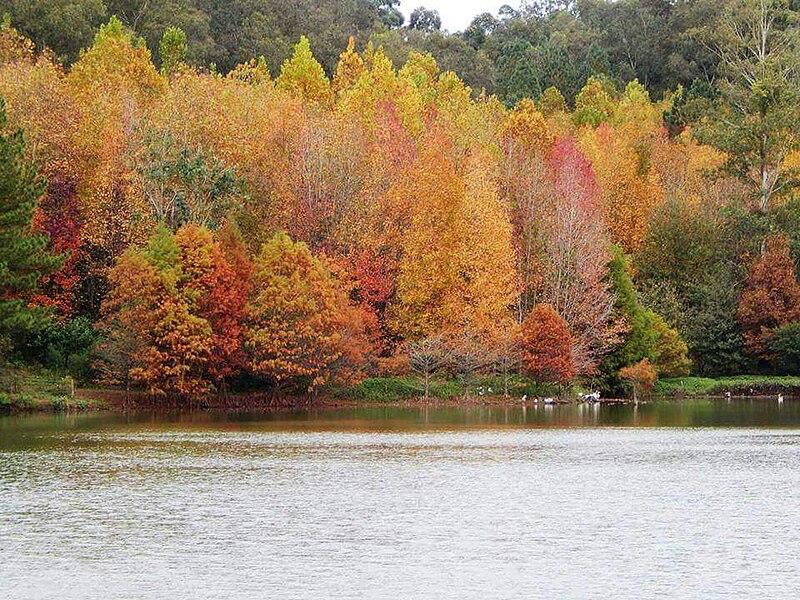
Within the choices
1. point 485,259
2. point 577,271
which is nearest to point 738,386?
point 577,271

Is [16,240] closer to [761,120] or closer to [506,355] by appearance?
[506,355]

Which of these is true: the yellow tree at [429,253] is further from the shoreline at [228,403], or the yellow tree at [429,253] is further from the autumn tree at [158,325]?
the autumn tree at [158,325]

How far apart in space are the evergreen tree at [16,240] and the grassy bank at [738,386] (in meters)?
42.2

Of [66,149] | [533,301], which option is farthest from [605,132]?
[66,149]

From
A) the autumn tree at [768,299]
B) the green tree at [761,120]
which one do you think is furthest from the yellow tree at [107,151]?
the autumn tree at [768,299]

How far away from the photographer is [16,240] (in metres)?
53.8

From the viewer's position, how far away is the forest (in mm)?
61469

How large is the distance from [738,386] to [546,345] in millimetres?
19224

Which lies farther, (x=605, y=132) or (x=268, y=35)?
(x=268, y=35)

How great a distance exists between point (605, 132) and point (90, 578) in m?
88.0

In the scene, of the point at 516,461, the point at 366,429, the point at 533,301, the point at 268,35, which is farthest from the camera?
the point at 268,35

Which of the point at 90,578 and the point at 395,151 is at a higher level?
the point at 395,151

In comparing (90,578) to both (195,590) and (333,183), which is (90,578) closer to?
(195,590)

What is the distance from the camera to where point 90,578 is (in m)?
20.9
